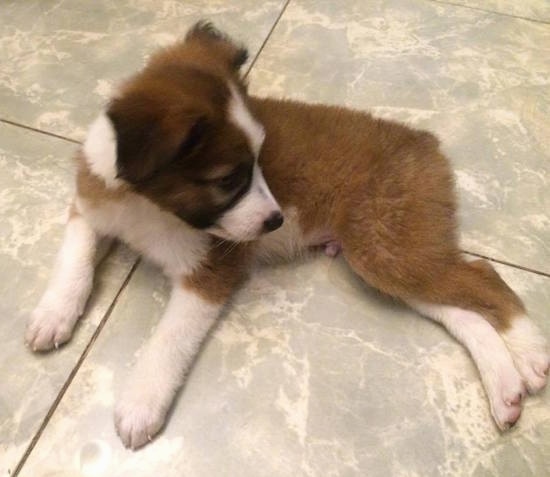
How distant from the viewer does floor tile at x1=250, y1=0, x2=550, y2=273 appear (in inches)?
80.6

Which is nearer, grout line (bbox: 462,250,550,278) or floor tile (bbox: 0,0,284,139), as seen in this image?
grout line (bbox: 462,250,550,278)

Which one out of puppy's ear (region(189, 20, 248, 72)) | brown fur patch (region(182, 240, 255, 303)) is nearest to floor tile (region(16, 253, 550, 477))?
brown fur patch (region(182, 240, 255, 303))

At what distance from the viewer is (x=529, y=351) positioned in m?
1.68

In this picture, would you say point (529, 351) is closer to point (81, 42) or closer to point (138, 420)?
point (138, 420)

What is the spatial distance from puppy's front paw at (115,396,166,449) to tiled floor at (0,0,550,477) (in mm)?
40

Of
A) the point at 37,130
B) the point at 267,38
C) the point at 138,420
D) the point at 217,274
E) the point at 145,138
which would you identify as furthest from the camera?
the point at 267,38

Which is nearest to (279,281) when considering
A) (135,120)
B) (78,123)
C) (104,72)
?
(135,120)

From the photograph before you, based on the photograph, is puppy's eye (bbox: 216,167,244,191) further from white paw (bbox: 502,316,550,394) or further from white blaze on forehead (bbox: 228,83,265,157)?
white paw (bbox: 502,316,550,394)

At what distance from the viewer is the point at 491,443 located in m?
1.59

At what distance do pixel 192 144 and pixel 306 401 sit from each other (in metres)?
0.79

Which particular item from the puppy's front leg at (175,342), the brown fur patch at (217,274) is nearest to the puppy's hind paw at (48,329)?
the puppy's front leg at (175,342)

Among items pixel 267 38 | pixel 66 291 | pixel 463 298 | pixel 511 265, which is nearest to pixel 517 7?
pixel 267 38

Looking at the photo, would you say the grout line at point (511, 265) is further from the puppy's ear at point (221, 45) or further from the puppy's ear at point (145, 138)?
the puppy's ear at point (145, 138)

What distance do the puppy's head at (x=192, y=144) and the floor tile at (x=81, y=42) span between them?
783mm
